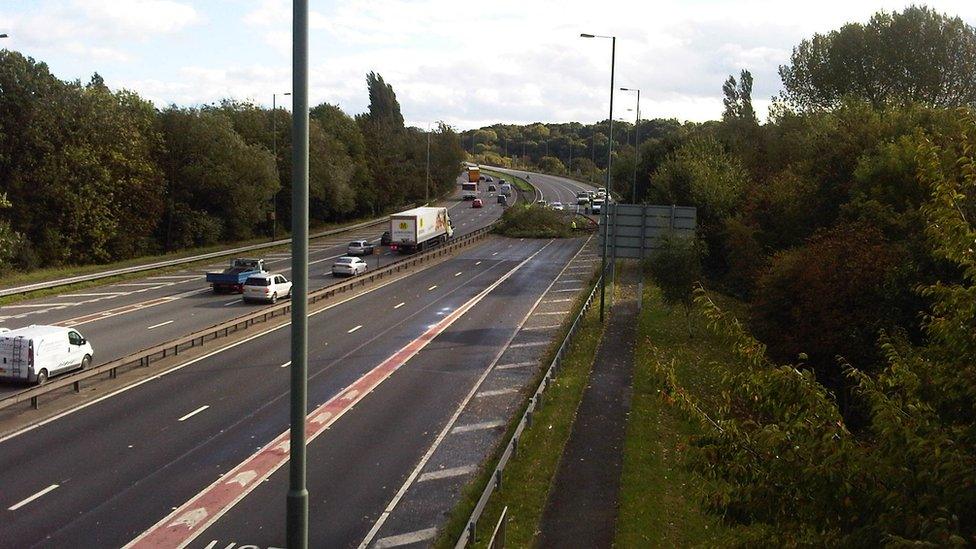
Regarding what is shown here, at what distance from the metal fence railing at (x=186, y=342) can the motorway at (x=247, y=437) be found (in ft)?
3.60

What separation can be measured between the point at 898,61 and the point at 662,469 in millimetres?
56731

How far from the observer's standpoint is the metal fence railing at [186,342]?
22.2 meters

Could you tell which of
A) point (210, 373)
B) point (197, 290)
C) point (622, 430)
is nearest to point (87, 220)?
point (197, 290)

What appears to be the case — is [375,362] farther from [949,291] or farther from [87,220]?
[87,220]

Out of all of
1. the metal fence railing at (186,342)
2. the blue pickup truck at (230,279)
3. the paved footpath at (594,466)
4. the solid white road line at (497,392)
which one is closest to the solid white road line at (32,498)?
the metal fence railing at (186,342)

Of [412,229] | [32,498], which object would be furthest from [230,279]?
[32,498]

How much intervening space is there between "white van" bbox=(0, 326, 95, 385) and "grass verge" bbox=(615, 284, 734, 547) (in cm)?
1637

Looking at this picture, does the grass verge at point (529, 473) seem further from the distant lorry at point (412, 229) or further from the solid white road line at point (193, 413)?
the distant lorry at point (412, 229)

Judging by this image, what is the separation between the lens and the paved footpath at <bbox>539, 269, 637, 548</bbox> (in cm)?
1507

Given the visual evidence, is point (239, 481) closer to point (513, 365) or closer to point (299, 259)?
point (299, 259)

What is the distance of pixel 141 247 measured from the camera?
6238 centimetres

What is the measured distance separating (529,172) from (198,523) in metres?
171

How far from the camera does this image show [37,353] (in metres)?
23.8

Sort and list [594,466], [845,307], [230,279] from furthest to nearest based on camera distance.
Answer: [230,279], [845,307], [594,466]
